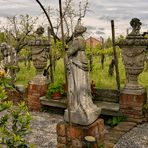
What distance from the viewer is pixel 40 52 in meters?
9.50

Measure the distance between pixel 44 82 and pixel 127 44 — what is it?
318 centimetres

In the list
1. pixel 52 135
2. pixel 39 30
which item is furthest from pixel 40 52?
pixel 52 135

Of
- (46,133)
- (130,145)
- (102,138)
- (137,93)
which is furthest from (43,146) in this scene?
(137,93)

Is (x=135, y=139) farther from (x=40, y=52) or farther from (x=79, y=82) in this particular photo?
(x=40, y=52)

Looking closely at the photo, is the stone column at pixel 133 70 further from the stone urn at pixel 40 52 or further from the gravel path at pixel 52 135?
the stone urn at pixel 40 52

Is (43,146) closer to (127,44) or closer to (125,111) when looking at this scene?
(125,111)

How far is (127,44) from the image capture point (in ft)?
24.4

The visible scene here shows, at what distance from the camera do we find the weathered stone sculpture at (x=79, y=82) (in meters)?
5.64

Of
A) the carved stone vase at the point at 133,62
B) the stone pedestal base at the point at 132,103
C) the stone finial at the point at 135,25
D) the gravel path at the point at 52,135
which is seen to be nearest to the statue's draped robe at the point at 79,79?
the gravel path at the point at 52,135

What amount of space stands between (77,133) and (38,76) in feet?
13.6

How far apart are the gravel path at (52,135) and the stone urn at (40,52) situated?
155 cm

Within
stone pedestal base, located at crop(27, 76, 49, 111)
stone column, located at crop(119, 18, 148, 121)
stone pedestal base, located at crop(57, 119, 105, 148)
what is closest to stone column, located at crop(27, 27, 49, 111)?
stone pedestal base, located at crop(27, 76, 49, 111)

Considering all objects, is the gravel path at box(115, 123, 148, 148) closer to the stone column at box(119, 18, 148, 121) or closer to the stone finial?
the stone column at box(119, 18, 148, 121)

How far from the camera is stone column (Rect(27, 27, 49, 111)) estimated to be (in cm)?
948
